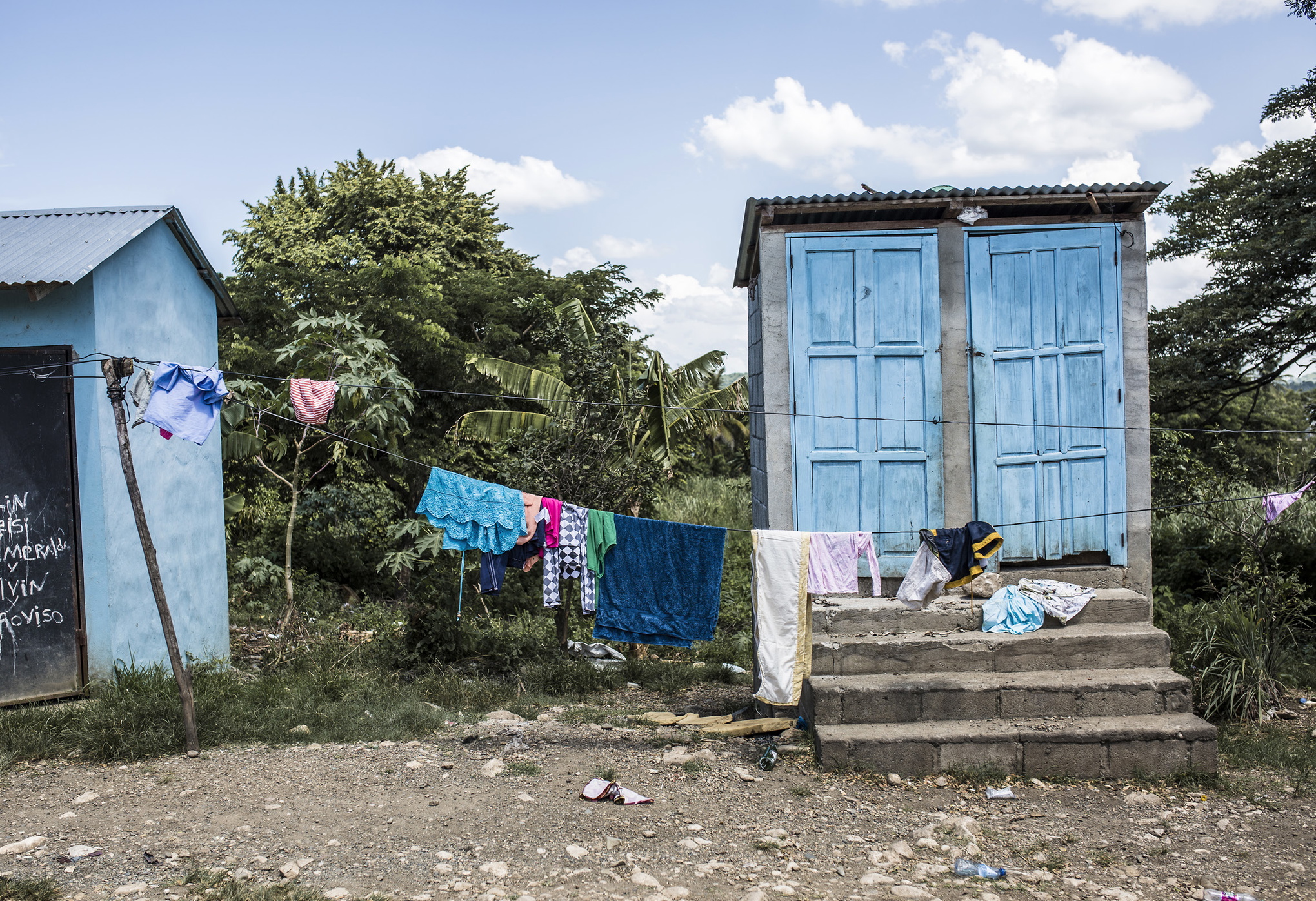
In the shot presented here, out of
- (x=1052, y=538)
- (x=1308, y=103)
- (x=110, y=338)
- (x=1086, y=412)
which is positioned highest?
(x=1308, y=103)

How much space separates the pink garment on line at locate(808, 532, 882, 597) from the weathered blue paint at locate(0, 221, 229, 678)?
5.54 m

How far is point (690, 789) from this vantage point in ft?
18.7

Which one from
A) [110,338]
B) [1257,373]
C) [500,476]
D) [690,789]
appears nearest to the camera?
[690,789]

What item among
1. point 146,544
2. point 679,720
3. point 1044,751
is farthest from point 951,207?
point 146,544

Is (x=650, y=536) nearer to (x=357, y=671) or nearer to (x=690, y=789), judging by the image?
(x=690, y=789)

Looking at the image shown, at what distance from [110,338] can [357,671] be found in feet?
11.6

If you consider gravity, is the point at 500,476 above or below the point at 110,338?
below

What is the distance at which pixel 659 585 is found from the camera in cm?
682

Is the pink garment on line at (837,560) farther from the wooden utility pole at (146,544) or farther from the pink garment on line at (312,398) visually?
the wooden utility pole at (146,544)

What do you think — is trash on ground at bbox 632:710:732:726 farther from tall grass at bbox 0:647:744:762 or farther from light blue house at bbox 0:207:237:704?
light blue house at bbox 0:207:237:704

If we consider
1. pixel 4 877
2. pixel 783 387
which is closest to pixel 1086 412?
pixel 783 387

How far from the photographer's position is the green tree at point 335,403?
28.9ft

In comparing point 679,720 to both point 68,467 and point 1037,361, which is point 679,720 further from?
point 68,467

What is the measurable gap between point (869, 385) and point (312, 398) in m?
4.32
